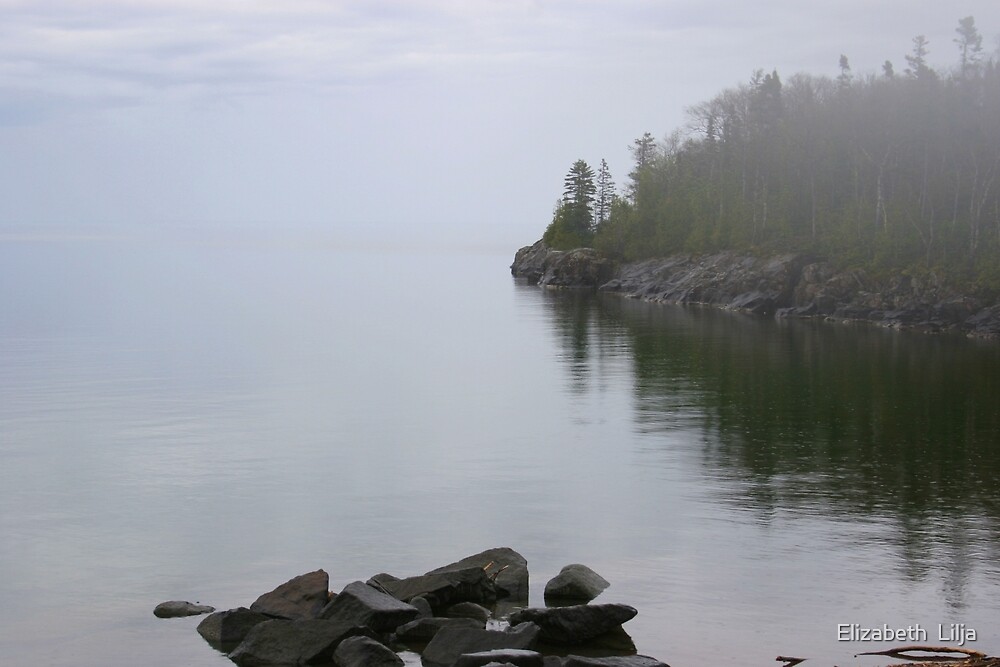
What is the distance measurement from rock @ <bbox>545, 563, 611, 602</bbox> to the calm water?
0.46 meters

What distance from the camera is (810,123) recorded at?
108 m

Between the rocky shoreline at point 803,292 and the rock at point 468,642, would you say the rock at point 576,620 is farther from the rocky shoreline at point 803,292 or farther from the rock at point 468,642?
the rocky shoreline at point 803,292

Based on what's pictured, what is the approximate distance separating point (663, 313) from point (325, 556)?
69.7m

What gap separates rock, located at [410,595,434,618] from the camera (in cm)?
1825

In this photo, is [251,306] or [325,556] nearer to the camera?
[325,556]

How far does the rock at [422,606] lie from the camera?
1825 cm

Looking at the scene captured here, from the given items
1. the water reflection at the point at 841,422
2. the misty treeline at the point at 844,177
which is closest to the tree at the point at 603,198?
the misty treeline at the point at 844,177

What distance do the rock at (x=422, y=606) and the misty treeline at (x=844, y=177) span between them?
6518cm

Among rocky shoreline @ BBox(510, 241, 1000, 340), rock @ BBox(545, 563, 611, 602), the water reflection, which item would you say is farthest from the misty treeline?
rock @ BBox(545, 563, 611, 602)

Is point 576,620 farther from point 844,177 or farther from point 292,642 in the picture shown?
point 844,177

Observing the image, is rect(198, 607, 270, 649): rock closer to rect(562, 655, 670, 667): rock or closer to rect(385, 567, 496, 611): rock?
rect(385, 567, 496, 611): rock

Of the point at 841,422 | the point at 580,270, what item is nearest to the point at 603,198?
the point at 580,270

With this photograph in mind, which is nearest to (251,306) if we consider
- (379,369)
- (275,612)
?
(379,369)

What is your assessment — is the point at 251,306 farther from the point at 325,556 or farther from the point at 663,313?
the point at 325,556
